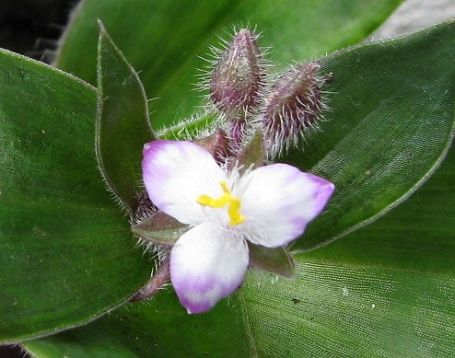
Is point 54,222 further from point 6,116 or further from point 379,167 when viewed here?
point 379,167

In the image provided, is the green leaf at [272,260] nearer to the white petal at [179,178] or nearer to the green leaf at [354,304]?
the white petal at [179,178]

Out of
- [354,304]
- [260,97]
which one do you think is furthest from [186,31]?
[354,304]

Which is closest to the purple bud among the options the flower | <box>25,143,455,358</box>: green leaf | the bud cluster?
the bud cluster

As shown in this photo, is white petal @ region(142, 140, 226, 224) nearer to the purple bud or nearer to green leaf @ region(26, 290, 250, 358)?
the purple bud

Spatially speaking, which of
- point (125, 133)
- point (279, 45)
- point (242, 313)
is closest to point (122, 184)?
point (125, 133)

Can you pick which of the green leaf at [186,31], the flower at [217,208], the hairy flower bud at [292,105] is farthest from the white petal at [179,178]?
the green leaf at [186,31]

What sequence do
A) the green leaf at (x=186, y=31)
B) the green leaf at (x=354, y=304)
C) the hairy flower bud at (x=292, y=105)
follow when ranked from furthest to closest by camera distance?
the green leaf at (x=186, y=31), the green leaf at (x=354, y=304), the hairy flower bud at (x=292, y=105)

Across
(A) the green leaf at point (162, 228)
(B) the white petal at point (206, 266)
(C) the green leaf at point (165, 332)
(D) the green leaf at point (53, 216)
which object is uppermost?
(B) the white petal at point (206, 266)

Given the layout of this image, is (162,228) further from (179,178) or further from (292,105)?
(292,105)
